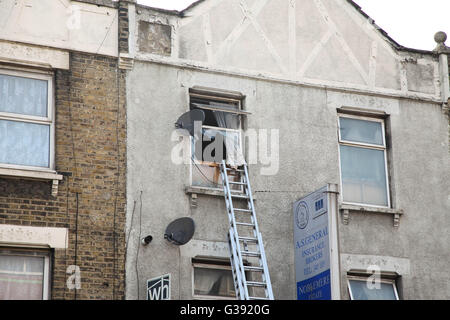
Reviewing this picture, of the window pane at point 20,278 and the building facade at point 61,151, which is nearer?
the window pane at point 20,278

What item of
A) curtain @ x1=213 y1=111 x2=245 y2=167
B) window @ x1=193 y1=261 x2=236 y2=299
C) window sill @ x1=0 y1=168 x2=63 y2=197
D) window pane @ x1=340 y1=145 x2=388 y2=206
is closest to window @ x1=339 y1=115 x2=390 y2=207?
window pane @ x1=340 y1=145 x2=388 y2=206

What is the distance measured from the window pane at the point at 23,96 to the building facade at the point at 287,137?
1.38m

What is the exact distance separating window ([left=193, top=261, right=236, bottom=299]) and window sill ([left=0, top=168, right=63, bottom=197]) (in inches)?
97.8

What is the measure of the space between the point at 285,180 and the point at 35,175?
4.16 meters

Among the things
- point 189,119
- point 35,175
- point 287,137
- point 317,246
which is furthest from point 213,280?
point 35,175

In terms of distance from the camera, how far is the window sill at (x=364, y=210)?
15294mm

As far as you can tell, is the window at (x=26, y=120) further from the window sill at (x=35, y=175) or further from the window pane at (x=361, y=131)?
the window pane at (x=361, y=131)

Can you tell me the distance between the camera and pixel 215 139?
1531 centimetres

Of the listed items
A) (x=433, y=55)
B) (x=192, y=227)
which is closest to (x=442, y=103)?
(x=433, y=55)

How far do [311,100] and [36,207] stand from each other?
17.2ft

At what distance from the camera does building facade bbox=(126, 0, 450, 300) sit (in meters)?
14.5

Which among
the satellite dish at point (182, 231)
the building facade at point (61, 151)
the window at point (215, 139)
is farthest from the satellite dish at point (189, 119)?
the satellite dish at point (182, 231)

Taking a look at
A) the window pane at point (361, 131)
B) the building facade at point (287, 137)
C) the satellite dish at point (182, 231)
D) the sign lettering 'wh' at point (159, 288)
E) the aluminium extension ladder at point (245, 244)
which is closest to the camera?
the sign lettering 'wh' at point (159, 288)

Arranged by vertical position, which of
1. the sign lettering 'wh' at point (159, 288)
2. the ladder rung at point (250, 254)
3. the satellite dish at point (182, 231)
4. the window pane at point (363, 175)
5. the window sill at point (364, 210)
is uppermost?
the window pane at point (363, 175)
